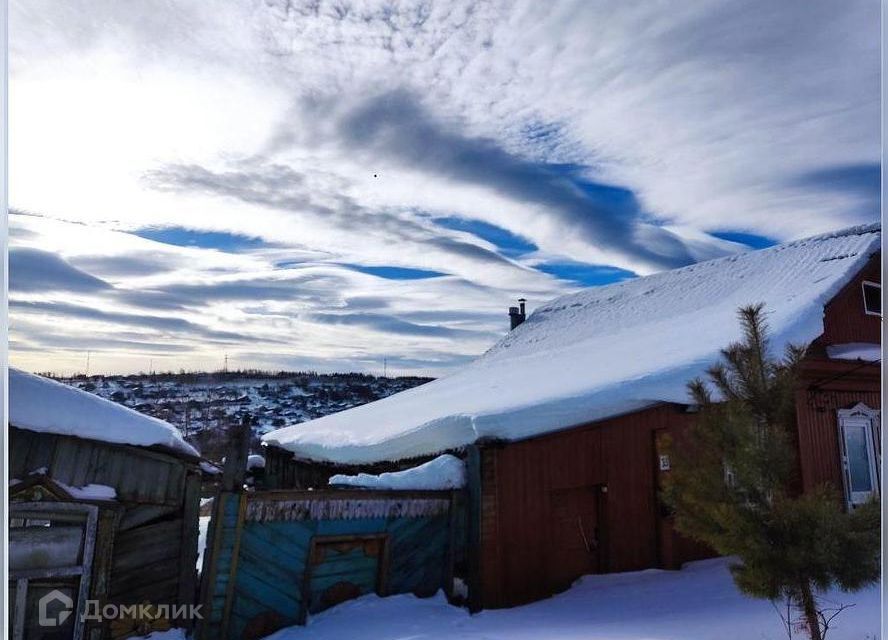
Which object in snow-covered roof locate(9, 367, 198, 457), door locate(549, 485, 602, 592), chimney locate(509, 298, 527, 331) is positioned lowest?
door locate(549, 485, 602, 592)

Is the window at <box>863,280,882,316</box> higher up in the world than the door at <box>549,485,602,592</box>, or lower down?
higher up

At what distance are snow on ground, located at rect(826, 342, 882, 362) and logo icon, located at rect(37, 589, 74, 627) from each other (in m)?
8.90

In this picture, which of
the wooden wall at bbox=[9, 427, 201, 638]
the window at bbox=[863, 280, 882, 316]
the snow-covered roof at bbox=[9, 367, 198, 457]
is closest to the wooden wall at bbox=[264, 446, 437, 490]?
the wooden wall at bbox=[9, 427, 201, 638]

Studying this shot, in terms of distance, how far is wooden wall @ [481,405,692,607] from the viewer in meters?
8.25

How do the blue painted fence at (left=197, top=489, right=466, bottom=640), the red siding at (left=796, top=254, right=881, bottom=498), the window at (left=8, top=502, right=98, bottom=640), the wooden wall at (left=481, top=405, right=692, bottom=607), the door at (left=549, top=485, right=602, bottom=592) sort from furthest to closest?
the red siding at (left=796, top=254, right=881, bottom=498)
the door at (left=549, top=485, right=602, bottom=592)
the wooden wall at (left=481, top=405, right=692, bottom=607)
the blue painted fence at (left=197, top=489, right=466, bottom=640)
the window at (left=8, top=502, right=98, bottom=640)

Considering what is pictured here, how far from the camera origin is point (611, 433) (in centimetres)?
926

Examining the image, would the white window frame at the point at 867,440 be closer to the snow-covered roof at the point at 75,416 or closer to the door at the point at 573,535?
the door at the point at 573,535

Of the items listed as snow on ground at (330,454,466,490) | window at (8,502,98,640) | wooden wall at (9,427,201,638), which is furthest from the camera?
snow on ground at (330,454,466,490)

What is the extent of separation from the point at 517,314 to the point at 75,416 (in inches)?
605

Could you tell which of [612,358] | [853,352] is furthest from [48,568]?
[853,352]

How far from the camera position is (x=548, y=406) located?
855cm

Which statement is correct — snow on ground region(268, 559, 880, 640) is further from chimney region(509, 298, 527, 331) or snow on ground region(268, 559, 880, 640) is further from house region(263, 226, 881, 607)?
chimney region(509, 298, 527, 331)

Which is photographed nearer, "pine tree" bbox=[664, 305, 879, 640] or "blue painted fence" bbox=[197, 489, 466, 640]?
"pine tree" bbox=[664, 305, 879, 640]

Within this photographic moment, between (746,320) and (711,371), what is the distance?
46 cm
